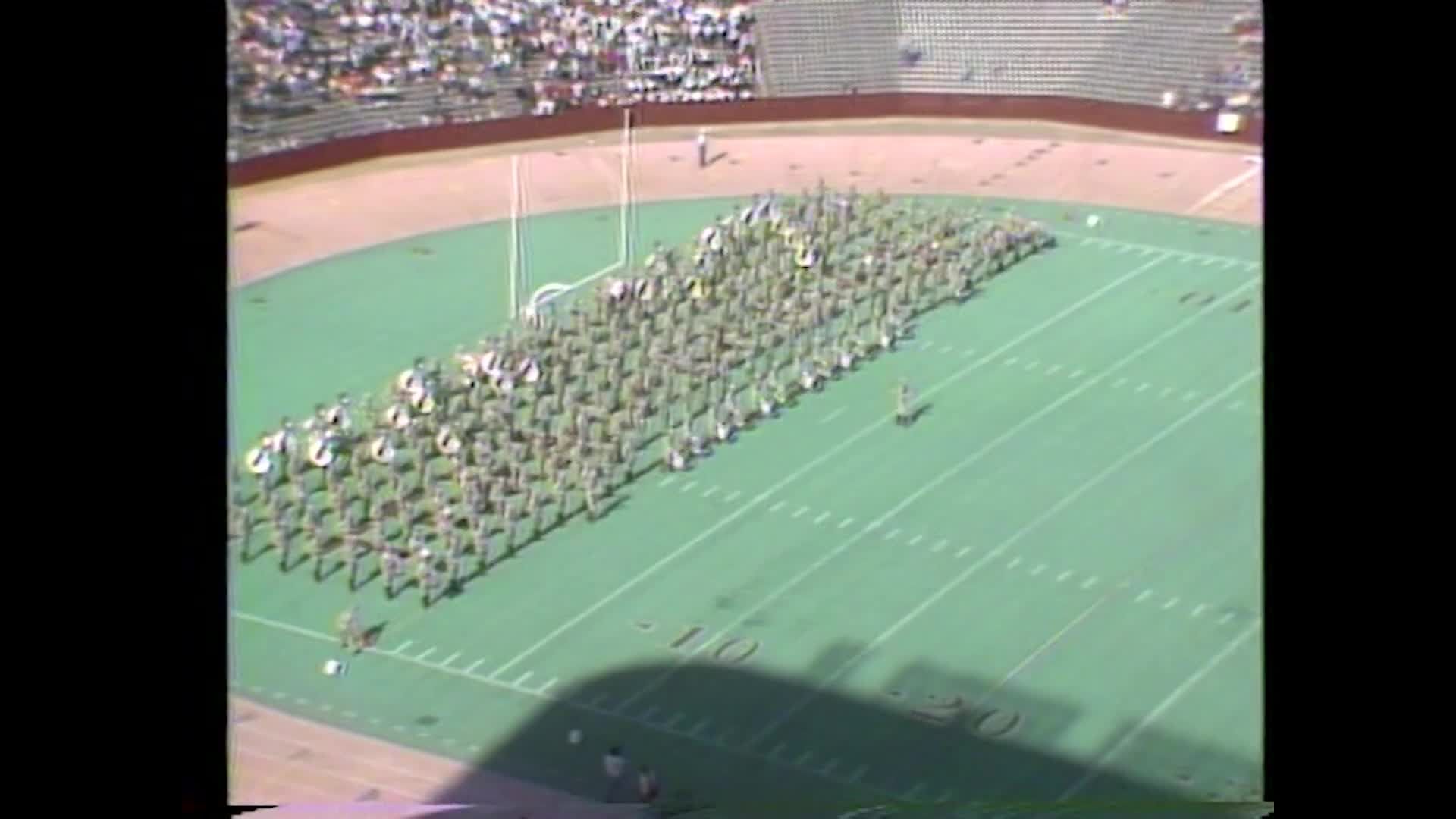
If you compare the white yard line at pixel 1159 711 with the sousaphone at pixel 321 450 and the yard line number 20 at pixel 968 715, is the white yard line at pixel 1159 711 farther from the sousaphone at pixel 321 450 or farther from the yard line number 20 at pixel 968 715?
the sousaphone at pixel 321 450

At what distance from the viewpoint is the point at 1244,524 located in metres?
14.1

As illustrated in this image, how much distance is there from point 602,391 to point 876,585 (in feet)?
8.42

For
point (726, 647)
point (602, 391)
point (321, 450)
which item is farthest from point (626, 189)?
point (726, 647)

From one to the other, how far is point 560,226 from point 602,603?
16.5 ft

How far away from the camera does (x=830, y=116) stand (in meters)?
21.0

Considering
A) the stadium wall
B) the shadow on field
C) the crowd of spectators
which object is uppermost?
the crowd of spectators

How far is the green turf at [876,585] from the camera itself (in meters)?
12.0

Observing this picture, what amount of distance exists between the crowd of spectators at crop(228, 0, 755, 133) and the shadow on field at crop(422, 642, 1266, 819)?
7419 mm

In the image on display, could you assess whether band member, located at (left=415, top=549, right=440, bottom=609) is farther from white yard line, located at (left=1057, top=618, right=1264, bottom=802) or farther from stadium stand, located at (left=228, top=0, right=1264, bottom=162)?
stadium stand, located at (left=228, top=0, right=1264, bottom=162)

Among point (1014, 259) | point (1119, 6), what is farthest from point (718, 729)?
point (1119, 6)

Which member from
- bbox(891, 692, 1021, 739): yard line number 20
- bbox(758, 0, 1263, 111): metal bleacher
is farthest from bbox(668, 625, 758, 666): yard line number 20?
bbox(758, 0, 1263, 111): metal bleacher

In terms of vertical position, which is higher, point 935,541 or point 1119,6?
point 1119,6

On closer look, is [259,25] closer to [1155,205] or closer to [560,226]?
[560,226]

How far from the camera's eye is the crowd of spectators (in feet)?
61.8
